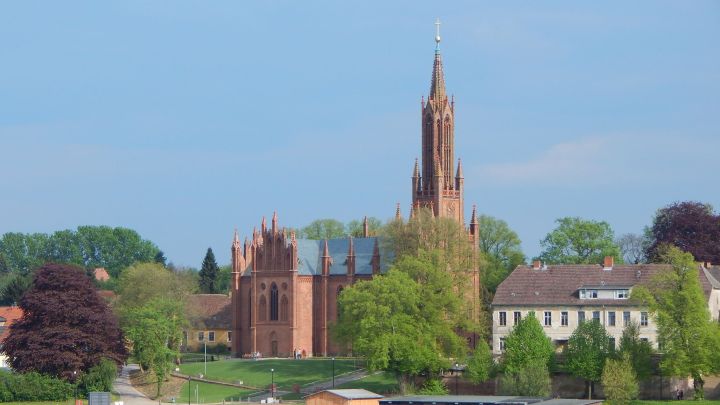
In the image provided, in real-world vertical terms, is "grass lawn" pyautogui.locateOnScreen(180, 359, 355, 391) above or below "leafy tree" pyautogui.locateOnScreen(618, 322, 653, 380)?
below

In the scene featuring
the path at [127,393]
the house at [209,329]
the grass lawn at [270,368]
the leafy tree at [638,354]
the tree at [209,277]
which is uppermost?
the tree at [209,277]

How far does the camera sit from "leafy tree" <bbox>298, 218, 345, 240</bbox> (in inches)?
7485

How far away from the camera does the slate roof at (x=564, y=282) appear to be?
115 metres

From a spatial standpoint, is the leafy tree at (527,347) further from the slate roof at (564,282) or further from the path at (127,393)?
the path at (127,393)

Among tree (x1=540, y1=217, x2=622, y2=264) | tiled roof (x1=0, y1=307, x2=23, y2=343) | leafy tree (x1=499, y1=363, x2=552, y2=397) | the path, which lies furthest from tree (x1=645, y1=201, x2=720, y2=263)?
tiled roof (x1=0, y1=307, x2=23, y2=343)

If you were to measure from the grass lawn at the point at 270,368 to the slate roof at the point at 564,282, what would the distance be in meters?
16.3

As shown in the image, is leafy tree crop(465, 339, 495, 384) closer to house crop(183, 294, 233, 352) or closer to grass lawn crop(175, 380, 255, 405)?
grass lawn crop(175, 380, 255, 405)

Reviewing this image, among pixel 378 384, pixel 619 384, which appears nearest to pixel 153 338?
pixel 378 384

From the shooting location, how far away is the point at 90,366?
117 m

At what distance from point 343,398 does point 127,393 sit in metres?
27.5

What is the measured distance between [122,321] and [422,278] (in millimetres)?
30260

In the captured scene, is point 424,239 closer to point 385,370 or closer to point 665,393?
point 385,370

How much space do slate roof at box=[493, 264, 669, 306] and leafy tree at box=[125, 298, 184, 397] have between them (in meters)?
28.0

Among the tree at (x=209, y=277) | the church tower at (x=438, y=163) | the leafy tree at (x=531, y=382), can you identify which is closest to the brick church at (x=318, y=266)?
the church tower at (x=438, y=163)
